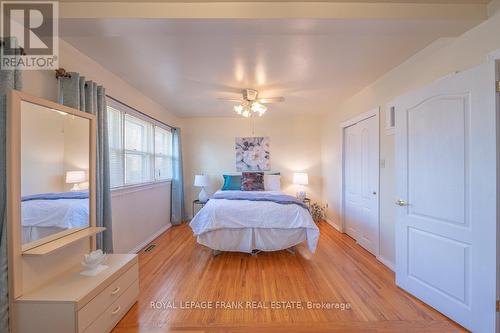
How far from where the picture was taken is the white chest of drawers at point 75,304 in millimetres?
1254

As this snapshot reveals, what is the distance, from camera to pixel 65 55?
1849 millimetres

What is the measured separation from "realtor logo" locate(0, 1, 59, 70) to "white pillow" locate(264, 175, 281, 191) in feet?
11.9

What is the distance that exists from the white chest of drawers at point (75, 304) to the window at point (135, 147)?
1293mm

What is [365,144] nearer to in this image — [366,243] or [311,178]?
[366,243]

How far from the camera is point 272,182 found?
4.45 m

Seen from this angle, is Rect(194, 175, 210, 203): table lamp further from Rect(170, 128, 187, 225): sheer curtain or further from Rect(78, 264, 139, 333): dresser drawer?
Rect(78, 264, 139, 333): dresser drawer

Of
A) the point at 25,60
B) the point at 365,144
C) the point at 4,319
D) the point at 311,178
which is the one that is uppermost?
the point at 25,60

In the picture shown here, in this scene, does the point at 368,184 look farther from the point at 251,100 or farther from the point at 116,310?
the point at 116,310

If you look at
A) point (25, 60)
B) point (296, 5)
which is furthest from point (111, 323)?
point (296, 5)

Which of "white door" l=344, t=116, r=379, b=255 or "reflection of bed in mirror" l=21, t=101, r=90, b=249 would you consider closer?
"reflection of bed in mirror" l=21, t=101, r=90, b=249

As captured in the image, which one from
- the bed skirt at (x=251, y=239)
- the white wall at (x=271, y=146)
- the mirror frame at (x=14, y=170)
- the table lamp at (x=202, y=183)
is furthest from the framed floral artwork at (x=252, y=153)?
the mirror frame at (x=14, y=170)

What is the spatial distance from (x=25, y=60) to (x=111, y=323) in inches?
81.4

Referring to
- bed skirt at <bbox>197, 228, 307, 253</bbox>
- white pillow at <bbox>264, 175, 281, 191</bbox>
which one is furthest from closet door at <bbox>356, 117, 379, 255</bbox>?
white pillow at <bbox>264, 175, 281, 191</bbox>

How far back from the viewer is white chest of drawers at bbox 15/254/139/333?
1.25 meters
